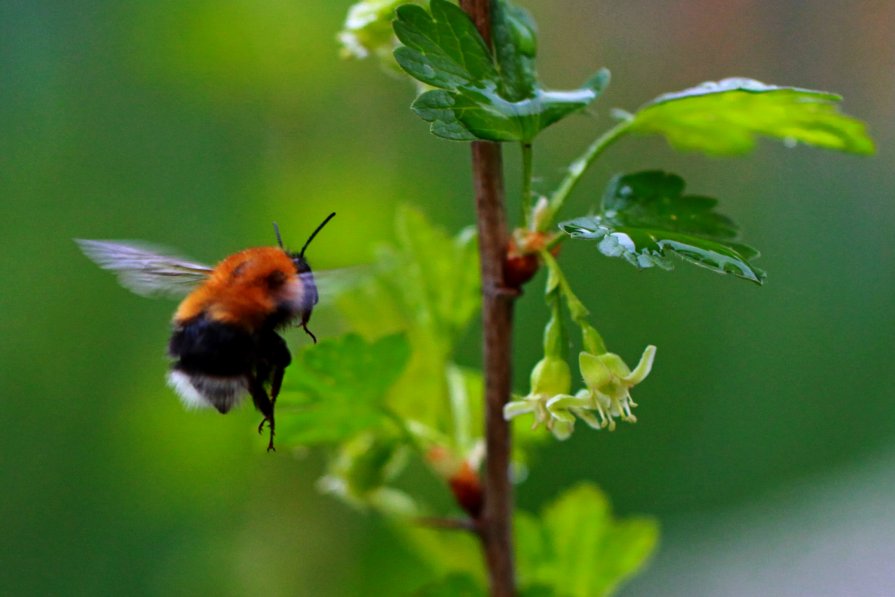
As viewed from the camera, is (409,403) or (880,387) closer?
(409,403)

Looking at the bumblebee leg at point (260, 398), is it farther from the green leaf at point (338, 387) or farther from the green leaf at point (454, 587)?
the green leaf at point (454, 587)

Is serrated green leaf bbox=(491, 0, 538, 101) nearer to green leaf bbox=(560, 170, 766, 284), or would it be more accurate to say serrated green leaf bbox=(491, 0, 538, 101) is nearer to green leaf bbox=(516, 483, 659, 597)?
green leaf bbox=(560, 170, 766, 284)

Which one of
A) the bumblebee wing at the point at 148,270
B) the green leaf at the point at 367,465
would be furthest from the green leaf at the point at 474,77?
the green leaf at the point at 367,465

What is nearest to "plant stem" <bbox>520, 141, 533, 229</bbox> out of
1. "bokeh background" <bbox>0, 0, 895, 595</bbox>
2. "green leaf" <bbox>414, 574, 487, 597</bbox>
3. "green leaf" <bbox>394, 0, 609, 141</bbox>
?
"green leaf" <bbox>394, 0, 609, 141</bbox>

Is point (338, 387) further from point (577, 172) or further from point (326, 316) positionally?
point (326, 316)

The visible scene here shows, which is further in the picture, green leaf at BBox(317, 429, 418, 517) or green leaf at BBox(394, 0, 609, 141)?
green leaf at BBox(317, 429, 418, 517)

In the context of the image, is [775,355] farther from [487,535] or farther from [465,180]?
[487,535]

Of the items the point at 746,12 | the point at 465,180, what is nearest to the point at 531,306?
the point at 465,180
